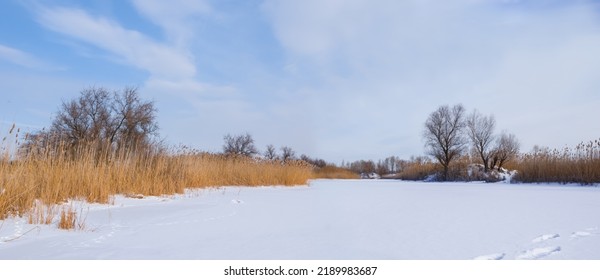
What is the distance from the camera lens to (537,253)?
7.13 ft

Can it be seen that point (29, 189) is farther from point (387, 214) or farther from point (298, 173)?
point (298, 173)

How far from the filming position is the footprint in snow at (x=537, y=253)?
6.83ft

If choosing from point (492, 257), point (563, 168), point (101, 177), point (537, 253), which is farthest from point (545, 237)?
point (563, 168)

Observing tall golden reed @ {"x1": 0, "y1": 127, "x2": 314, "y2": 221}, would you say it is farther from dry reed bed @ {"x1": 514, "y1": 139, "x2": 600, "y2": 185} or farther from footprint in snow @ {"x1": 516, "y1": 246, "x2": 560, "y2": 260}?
dry reed bed @ {"x1": 514, "y1": 139, "x2": 600, "y2": 185}

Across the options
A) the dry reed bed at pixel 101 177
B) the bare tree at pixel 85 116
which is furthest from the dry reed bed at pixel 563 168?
the bare tree at pixel 85 116

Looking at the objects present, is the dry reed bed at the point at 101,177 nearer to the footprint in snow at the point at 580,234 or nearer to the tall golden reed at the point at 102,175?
the tall golden reed at the point at 102,175

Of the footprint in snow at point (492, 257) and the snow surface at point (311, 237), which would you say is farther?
the snow surface at point (311, 237)

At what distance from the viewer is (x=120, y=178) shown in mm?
5707

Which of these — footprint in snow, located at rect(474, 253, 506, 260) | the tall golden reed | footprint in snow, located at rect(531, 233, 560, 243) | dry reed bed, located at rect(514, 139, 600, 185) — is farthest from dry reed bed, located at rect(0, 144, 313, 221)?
dry reed bed, located at rect(514, 139, 600, 185)

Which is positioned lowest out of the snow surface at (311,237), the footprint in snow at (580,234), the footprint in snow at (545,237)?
the snow surface at (311,237)

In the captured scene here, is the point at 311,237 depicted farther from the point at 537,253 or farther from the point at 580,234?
the point at 580,234

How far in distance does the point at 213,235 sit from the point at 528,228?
2463 millimetres

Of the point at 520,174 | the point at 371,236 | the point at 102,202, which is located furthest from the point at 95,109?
the point at 371,236

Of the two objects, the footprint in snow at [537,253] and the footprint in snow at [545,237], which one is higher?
the footprint in snow at [545,237]
